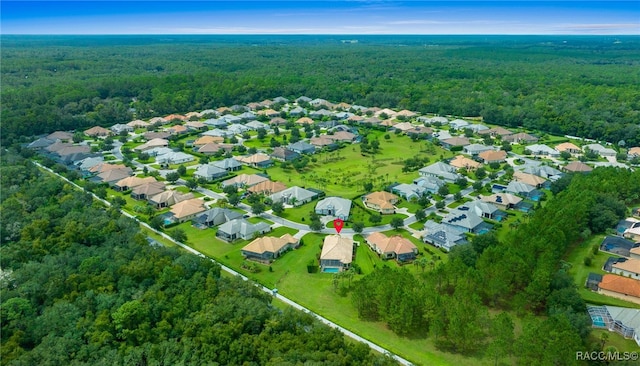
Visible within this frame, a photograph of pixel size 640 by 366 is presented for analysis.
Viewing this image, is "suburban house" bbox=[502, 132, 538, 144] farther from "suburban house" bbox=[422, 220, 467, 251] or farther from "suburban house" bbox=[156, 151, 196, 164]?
"suburban house" bbox=[156, 151, 196, 164]

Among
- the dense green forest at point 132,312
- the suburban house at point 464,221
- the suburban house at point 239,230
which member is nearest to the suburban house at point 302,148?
the suburban house at point 239,230

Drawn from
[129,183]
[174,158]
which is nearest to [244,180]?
[129,183]

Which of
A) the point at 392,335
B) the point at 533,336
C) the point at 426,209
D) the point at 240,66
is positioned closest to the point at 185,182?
the point at 426,209

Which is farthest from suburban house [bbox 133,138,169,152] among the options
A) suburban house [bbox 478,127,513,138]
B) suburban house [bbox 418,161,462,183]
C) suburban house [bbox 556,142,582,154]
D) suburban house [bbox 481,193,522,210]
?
suburban house [bbox 556,142,582,154]

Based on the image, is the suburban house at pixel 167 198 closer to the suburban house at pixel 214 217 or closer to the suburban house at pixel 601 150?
the suburban house at pixel 214 217

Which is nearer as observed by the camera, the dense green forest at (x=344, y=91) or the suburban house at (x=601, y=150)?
the suburban house at (x=601, y=150)

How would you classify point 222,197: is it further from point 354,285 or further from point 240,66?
point 240,66

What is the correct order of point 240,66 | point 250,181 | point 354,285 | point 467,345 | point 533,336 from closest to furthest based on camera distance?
point 533,336
point 467,345
point 354,285
point 250,181
point 240,66
